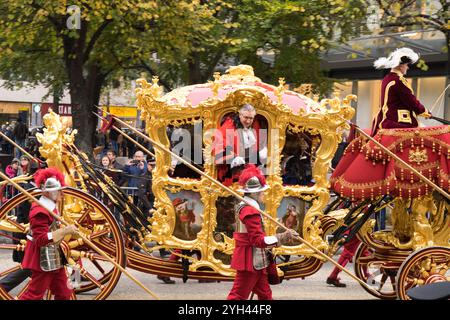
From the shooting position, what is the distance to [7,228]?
29.6 ft

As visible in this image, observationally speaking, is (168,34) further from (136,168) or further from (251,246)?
(251,246)

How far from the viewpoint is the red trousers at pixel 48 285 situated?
24.5ft

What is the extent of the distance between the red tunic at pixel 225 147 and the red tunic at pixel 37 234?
2154mm

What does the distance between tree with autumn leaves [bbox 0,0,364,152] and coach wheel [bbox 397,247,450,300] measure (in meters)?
7.77

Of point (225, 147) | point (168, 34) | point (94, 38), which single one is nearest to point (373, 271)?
point (225, 147)

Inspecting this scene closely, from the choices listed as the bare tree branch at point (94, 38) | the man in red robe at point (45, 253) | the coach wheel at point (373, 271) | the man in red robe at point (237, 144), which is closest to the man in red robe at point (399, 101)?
the man in red robe at point (237, 144)

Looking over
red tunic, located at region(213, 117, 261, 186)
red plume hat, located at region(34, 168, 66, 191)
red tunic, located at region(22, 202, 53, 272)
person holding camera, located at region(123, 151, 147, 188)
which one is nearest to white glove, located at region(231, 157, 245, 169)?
red tunic, located at region(213, 117, 261, 186)

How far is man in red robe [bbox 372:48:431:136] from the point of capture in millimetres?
9266

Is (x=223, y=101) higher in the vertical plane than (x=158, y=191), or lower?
higher

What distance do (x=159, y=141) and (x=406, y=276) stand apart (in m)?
2.80

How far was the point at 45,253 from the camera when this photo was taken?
24.6 ft

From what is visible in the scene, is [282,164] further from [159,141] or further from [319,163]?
[159,141]

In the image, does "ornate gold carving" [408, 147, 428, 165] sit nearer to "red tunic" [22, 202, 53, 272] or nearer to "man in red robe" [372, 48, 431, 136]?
"man in red robe" [372, 48, 431, 136]
